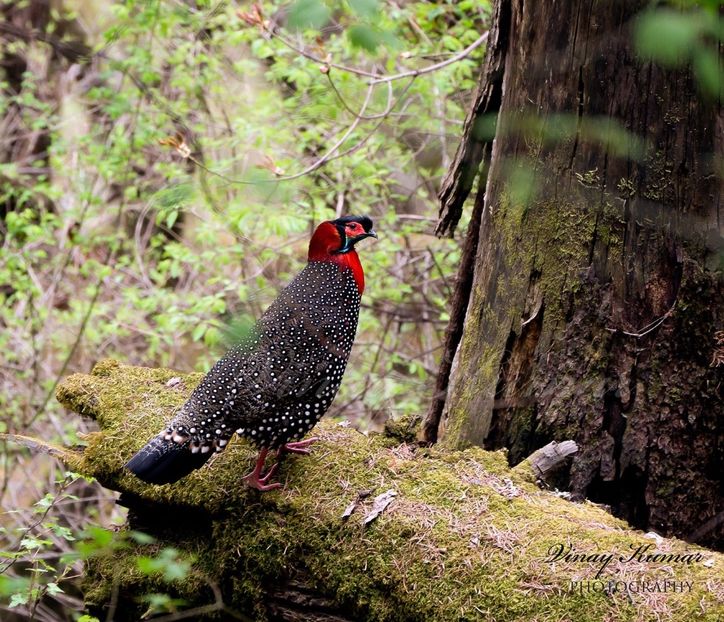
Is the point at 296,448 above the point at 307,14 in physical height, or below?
below

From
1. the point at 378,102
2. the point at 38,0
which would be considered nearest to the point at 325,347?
the point at 378,102

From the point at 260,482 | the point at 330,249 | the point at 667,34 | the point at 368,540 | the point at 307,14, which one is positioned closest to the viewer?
the point at 667,34

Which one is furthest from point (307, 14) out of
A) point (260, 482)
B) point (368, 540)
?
point (260, 482)

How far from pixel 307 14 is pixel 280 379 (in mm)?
1957

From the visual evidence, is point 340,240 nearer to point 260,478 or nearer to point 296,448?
point 296,448

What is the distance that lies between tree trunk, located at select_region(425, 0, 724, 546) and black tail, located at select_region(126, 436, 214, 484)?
1.35 m

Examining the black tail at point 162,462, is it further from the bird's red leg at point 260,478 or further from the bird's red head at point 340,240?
the bird's red head at point 340,240

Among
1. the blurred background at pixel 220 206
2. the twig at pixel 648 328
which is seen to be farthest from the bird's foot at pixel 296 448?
the blurred background at pixel 220 206

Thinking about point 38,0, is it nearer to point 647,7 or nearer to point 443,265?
point 443,265

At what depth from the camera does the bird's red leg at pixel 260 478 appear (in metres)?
3.09

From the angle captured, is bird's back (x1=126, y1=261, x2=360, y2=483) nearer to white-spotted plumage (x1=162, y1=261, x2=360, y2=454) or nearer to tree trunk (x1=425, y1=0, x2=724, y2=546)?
white-spotted plumage (x1=162, y1=261, x2=360, y2=454)

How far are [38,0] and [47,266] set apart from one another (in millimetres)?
4018

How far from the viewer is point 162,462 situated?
293 cm

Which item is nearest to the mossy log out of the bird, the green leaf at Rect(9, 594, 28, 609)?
the bird
